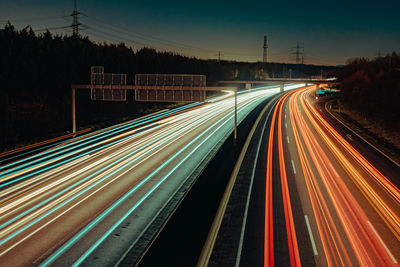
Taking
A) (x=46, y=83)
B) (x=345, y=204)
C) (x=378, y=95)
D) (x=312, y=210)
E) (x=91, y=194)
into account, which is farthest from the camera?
(x=46, y=83)

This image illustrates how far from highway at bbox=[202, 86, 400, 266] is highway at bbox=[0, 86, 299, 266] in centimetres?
425

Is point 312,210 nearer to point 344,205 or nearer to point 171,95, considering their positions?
point 344,205

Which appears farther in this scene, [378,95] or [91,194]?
[378,95]

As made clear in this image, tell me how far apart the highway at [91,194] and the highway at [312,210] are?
425cm

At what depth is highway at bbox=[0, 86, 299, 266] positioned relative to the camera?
12828 mm

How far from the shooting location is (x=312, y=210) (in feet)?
53.7

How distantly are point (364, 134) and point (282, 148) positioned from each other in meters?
15.7

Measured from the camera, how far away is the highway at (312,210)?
12266 millimetres

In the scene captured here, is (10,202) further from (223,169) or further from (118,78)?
(118,78)

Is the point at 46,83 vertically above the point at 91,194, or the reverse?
the point at 46,83

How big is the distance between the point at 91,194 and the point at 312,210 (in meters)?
12.3

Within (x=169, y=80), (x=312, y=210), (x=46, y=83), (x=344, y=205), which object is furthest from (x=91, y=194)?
(x=46, y=83)

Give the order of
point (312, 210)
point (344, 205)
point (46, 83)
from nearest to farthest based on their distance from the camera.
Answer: point (312, 210)
point (344, 205)
point (46, 83)

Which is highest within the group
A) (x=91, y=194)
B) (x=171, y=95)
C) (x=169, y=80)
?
(x=169, y=80)
